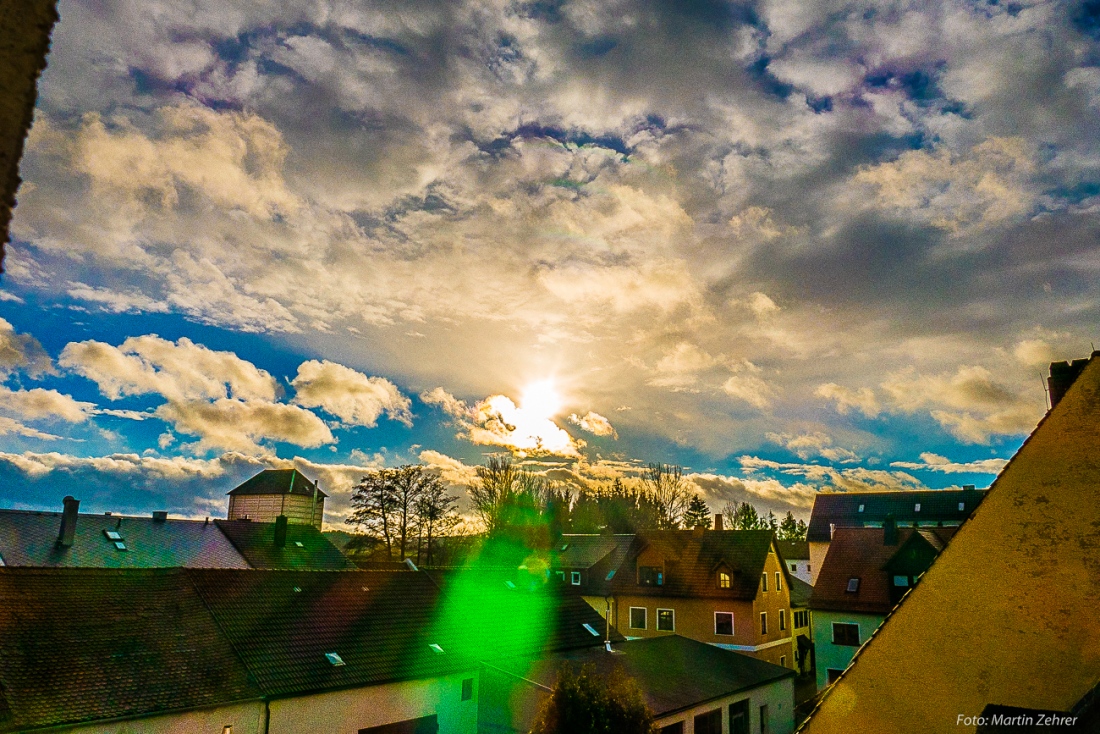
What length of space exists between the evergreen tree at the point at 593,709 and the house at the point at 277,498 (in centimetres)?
5016

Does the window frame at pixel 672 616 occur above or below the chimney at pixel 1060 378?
below

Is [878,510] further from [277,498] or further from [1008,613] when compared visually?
[1008,613]

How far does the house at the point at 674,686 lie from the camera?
21.8 meters

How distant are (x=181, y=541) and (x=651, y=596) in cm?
3006

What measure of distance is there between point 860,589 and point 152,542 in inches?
1629

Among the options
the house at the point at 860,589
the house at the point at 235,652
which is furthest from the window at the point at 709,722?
the house at the point at 860,589

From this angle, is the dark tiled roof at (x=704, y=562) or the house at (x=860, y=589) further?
the dark tiled roof at (x=704, y=562)

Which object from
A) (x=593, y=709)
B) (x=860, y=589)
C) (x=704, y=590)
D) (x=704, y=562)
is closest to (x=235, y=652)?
(x=593, y=709)

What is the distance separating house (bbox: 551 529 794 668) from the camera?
126 feet

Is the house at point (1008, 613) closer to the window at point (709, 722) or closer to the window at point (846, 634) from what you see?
the window at point (709, 722)

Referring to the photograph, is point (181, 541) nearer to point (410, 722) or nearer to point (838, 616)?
point (410, 722)

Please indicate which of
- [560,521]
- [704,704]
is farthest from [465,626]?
[560,521]

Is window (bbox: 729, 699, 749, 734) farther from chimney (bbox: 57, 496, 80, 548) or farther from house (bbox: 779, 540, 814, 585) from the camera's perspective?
house (bbox: 779, 540, 814, 585)

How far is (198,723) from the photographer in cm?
1560
